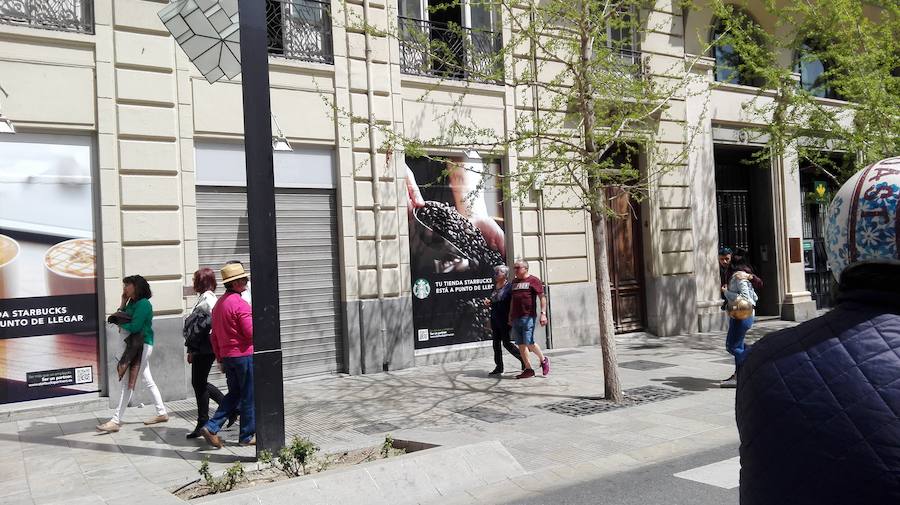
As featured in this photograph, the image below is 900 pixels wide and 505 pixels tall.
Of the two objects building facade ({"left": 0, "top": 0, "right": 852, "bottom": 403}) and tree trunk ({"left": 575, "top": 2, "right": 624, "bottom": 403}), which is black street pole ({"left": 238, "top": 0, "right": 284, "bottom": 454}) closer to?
building facade ({"left": 0, "top": 0, "right": 852, "bottom": 403})

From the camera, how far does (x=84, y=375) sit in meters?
9.39

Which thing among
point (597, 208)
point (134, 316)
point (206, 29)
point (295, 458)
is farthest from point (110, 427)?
point (597, 208)

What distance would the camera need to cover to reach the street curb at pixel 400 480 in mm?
5238

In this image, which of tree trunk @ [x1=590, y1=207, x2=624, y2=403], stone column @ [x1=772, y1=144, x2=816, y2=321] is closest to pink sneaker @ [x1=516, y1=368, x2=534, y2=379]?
tree trunk @ [x1=590, y1=207, x2=624, y2=403]

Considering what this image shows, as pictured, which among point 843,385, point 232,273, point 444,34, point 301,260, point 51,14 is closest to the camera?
point 843,385

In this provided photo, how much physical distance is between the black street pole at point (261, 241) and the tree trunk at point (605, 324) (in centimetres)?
406

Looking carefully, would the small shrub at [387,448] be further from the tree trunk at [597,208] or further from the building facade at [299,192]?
the building facade at [299,192]

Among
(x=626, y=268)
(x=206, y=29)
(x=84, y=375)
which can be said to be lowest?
(x=84, y=375)

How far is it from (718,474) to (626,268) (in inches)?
383

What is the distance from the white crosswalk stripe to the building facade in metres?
4.18

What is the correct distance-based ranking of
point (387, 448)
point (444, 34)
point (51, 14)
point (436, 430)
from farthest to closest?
point (444, 34), point (51, 14), point (436, 430), point (387, 448)

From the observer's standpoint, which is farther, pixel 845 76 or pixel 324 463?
pixel 845 76

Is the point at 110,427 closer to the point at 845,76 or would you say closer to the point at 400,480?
the point at 400,480

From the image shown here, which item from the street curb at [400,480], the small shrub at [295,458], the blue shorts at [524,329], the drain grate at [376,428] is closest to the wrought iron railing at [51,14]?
the drain grate at [376,428]
